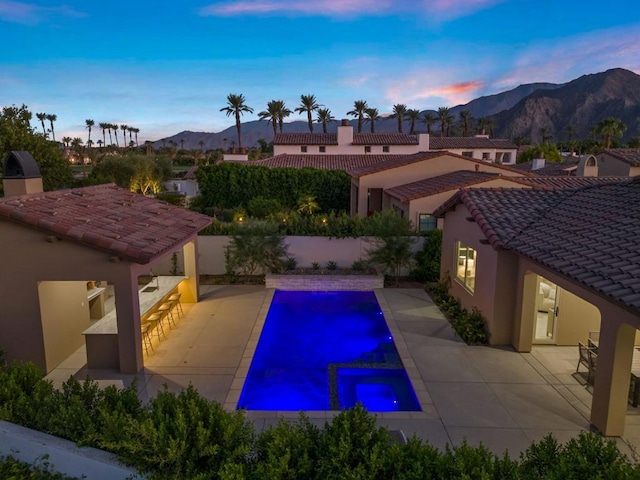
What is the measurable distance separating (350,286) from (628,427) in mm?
10626

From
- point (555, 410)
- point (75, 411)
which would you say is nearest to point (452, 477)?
point (75, 411)

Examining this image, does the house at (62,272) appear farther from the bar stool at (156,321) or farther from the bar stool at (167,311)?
the bar stool at (167,311)

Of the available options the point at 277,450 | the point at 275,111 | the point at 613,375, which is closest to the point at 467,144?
the point at 275,111

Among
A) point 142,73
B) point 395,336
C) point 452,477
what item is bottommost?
point 395,336

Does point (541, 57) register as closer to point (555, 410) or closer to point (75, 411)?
point (555, 410)

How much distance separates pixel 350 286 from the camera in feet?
57.5

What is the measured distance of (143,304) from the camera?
1213 cm

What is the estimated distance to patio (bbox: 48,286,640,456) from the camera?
8.00m

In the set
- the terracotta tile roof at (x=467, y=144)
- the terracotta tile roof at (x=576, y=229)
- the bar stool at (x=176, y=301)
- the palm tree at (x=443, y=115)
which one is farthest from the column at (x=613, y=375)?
the palm tree at (x=443, y=115)

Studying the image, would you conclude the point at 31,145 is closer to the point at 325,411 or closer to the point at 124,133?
the point at 325,411

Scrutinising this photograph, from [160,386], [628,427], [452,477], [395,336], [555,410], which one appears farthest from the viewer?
[395,336]

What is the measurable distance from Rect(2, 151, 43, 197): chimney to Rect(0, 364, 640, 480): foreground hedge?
749cm

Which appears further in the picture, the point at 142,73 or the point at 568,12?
the point at 142,73

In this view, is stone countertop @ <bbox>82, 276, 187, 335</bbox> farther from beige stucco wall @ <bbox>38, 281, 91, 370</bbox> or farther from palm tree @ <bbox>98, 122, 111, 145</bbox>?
palm tree @ <bbox>98, 122, 111, 145</bbox>
